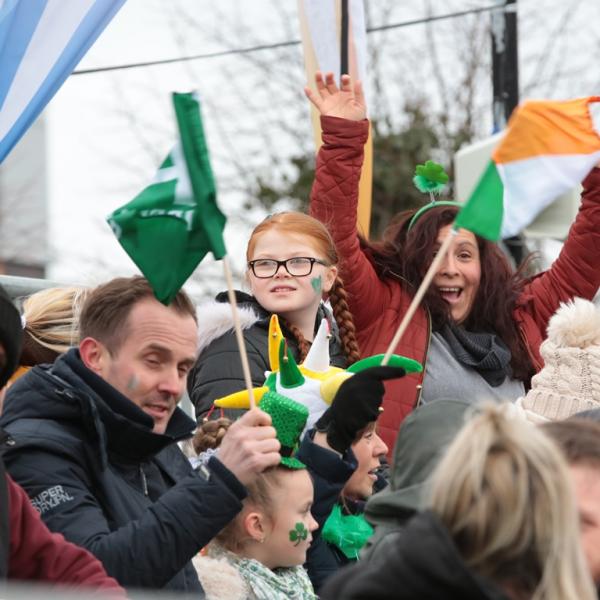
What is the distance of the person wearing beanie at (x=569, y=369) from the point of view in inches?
178

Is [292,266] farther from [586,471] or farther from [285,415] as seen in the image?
[586,471]

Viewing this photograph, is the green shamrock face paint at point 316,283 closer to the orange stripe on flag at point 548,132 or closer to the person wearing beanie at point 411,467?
the orange stripe on flag at point 548,132

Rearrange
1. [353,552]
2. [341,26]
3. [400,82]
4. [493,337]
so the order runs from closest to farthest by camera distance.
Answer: [353,552]
[493,337]
[341,26]
[400,82]

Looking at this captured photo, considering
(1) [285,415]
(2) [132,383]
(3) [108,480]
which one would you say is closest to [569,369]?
(1) [285,415]

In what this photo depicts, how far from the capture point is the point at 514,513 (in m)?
2.29

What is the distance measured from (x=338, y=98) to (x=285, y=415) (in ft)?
6.00

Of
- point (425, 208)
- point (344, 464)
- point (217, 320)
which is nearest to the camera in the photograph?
point (344, 464)

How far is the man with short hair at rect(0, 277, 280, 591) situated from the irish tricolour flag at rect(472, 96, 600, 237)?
87cm

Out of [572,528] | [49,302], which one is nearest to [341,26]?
[49,302]

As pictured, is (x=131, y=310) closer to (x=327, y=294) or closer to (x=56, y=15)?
(x=327, y=294)

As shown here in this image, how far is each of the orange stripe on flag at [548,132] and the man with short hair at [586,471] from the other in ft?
3.05

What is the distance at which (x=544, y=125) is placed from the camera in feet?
12.9

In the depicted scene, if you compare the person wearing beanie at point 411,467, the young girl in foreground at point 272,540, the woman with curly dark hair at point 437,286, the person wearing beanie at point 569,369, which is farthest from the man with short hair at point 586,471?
the woman with curly dark hair at point 437,286

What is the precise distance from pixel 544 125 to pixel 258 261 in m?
1.32
